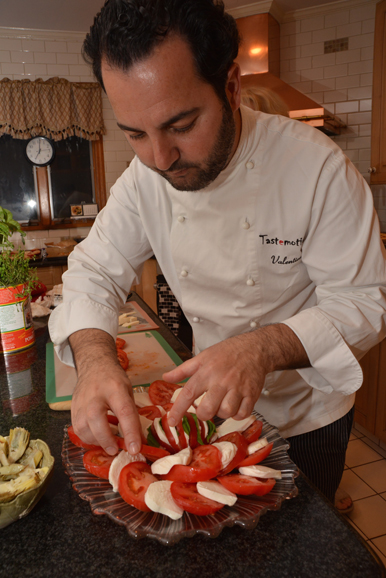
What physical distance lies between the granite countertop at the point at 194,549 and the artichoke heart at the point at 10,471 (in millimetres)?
70

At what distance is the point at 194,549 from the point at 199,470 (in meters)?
0.11

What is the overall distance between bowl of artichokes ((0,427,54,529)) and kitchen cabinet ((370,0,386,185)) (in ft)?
10.6

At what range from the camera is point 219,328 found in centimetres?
130

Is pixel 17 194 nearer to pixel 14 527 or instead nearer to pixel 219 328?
pixel 219 328

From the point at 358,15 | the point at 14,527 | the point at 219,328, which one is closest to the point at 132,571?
the point at 14,527

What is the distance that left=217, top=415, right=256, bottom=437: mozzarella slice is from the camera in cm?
84

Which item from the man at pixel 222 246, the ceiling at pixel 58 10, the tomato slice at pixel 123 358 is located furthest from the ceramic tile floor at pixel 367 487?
the ceiling at pixel 58 10

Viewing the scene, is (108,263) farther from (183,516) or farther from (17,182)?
(17,182)

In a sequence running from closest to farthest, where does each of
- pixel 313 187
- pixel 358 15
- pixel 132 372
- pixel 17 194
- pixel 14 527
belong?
pixel 14 527 → pixel 313 187 → pixel 132 372 → pixel 358 15 → pixel 17 194

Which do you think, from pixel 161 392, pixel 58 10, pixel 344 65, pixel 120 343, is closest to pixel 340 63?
pixel 344 65

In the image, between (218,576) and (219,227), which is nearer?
(218,576)

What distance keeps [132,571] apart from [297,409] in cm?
75

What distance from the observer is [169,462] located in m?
0.74

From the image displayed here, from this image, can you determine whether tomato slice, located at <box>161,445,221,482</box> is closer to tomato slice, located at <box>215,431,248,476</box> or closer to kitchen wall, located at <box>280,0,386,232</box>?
tomato slice, located at <box>215,431,248,476</box>
